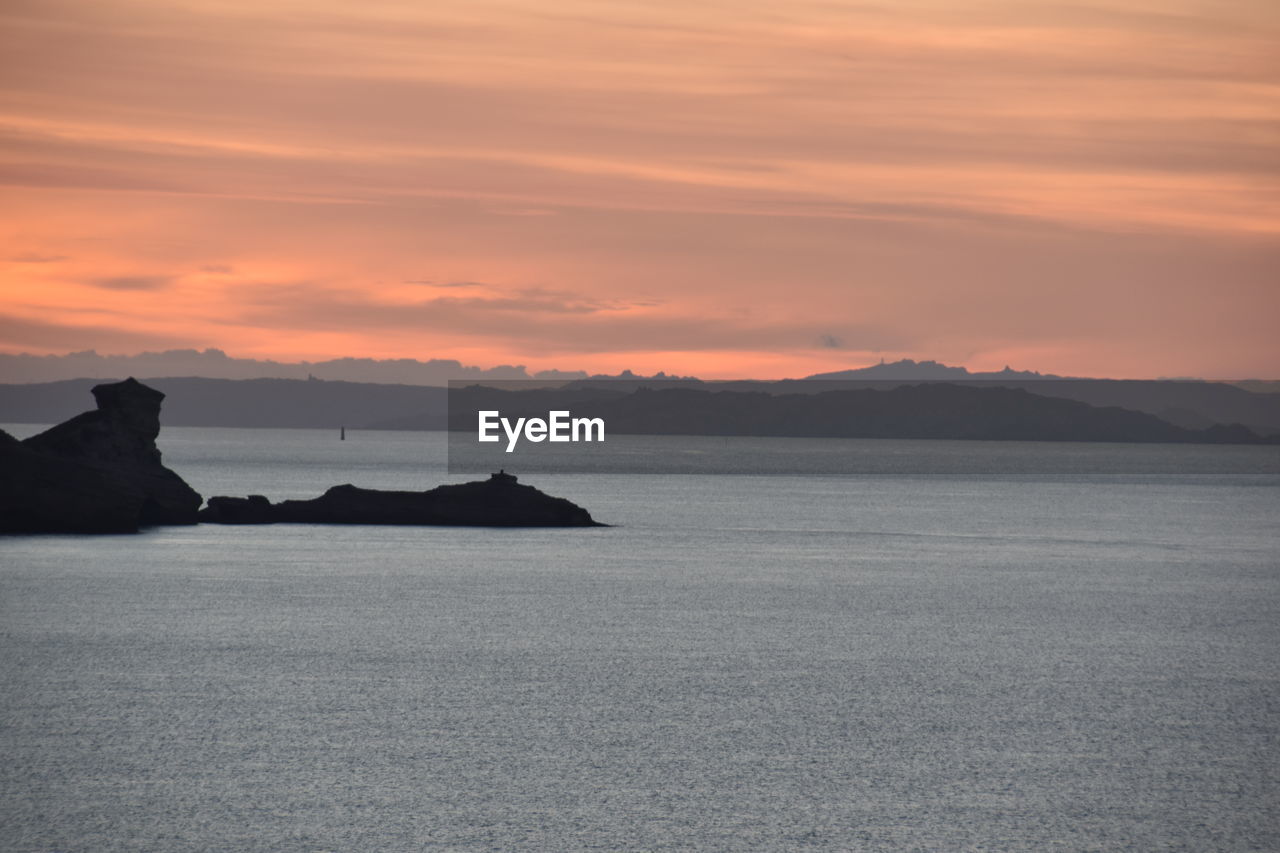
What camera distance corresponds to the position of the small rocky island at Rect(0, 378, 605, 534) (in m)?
51.4

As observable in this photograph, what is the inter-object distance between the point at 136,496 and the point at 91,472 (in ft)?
8.67

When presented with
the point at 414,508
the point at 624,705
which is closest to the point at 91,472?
the point at 414,508

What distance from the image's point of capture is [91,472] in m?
52.0

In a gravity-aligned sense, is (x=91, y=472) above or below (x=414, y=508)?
above

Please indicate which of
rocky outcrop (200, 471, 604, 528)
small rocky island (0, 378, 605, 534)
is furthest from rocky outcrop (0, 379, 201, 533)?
rocky outcrop (200, 471, 604, 528)

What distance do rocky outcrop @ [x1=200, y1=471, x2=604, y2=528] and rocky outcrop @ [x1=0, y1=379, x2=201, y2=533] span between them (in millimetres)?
5095

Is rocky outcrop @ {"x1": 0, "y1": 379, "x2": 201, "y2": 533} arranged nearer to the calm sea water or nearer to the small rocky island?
the small rocky island

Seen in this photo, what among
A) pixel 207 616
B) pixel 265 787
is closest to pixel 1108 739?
pixel 265 787

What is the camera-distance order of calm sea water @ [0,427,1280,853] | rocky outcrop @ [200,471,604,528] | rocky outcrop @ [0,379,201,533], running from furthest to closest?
rocky outcrop @ [200,471,604,528] → rocky outcrop @ [0,379,201,533] → calm sea water @ [0,427,1280,853]

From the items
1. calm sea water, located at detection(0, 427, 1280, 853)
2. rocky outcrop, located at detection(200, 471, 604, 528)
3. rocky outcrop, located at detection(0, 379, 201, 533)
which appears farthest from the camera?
rocky outcrop, located at detection(200, 471, 604, 528)

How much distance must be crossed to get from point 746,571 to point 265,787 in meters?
30.4

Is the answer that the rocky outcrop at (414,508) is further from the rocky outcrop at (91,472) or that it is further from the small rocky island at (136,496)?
the rocky outcrop at (91,472)

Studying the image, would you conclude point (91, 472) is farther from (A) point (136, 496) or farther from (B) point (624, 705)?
(B) point (624, 705)

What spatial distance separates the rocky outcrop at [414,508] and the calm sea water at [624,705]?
14503 millimetres
